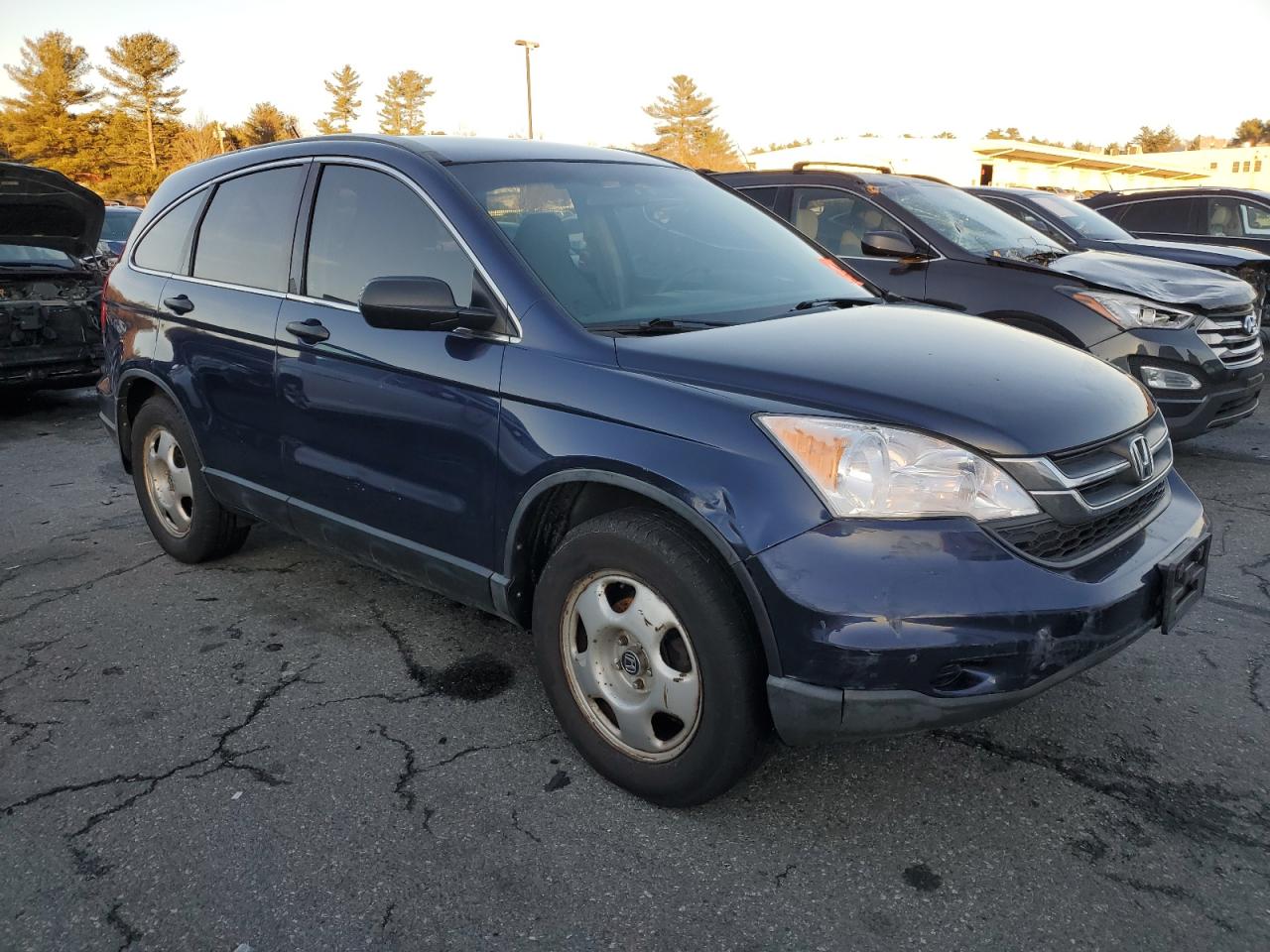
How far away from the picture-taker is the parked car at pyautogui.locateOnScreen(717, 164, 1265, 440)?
5551 millimetres

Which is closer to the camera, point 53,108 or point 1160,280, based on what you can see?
point 1160,280

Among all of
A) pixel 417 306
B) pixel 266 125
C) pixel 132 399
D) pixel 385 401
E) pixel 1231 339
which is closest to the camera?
pixel 417 306

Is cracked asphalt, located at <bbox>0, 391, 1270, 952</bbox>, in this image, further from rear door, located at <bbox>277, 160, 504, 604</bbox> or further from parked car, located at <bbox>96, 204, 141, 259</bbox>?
parked car, located at <bbox>96, 204, 141, 259</bbox>

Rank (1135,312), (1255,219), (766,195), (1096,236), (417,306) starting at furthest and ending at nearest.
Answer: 1. (1255,219)
2. (1096,236)
3. (766,195)
4. (1135,312)
5. (417,306)

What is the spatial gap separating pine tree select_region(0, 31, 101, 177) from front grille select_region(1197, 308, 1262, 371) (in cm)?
6923

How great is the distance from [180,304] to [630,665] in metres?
2.69

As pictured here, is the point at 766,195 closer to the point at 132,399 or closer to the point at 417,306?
the point at 132,399

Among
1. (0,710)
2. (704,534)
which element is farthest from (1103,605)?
(0,710)

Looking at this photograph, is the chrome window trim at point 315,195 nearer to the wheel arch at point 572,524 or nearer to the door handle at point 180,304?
the door handle at point 180,304

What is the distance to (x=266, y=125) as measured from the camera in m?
74.9

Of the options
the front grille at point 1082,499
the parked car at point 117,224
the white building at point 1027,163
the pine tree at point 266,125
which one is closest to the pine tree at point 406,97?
the pine tree at point 266,125

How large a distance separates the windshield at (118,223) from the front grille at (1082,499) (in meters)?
15.4

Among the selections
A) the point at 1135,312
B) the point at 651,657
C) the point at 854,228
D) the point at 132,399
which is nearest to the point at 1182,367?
the point at 1135,312

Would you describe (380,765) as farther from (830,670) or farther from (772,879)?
(830,670)
